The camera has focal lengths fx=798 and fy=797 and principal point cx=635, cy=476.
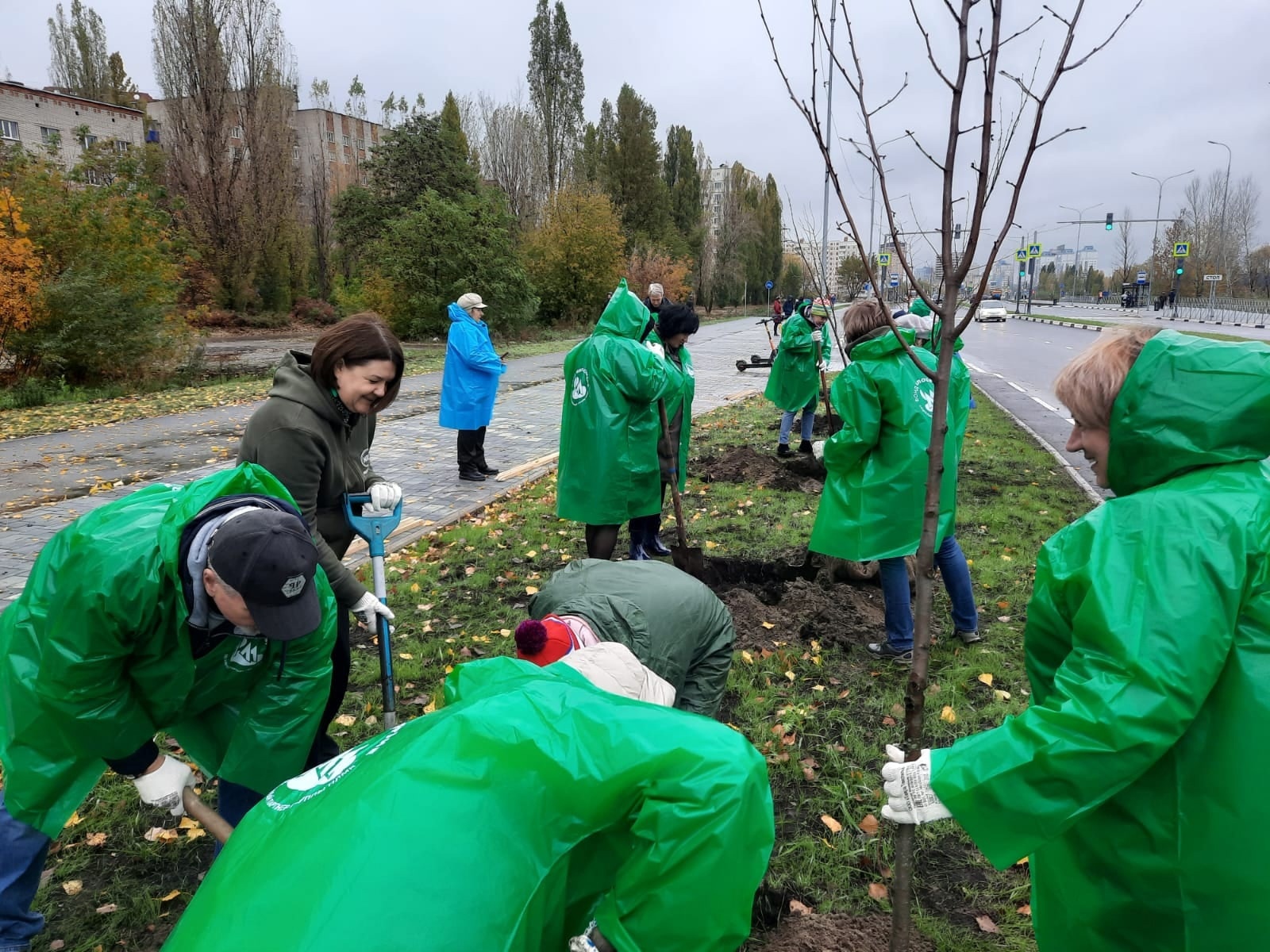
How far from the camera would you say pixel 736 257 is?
185ft

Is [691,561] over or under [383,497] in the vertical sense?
under

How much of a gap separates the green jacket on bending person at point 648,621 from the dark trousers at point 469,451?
571 cm

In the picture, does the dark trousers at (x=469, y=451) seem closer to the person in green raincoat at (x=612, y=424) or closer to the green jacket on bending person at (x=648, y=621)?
the person in green raincoat at (x=612, y=424)

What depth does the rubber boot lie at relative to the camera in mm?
5531

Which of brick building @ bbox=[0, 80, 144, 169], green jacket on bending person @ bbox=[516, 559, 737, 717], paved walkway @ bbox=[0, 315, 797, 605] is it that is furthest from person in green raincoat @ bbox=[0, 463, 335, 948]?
brick building @ bbox=[0, 80, 144, 169]

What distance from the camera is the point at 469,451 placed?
332 inches

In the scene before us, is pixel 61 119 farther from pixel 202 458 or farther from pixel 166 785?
pixel 166 785

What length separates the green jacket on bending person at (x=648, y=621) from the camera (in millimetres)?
2224

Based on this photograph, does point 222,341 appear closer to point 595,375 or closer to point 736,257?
point 595,375

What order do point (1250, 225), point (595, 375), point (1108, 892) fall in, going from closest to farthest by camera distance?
point (1108, 892)
point (595, 375)
point (1250, 225)

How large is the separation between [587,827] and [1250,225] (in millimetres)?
68545

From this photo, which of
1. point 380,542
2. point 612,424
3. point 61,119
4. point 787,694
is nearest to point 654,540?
point 612,424

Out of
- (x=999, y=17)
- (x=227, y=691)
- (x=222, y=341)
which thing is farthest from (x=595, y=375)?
(x=222, y=341)

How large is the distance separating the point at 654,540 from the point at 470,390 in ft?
11.1
